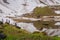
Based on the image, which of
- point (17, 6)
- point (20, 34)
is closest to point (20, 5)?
point (17, 6)

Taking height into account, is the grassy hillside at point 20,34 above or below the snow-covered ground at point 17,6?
below

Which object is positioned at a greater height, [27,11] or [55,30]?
[27,11]

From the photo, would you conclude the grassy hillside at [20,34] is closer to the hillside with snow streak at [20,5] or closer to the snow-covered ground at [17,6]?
the snow-covered ground at [17,6]

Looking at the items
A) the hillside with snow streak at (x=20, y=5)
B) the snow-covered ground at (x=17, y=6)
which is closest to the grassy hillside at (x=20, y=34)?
the snow-covered ground at (x=17, y=6)

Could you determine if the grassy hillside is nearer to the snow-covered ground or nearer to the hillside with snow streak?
the snow-covered ground

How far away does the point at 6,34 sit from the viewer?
4008mm

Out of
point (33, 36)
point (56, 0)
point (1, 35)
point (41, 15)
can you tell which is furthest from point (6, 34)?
point (56, 0)

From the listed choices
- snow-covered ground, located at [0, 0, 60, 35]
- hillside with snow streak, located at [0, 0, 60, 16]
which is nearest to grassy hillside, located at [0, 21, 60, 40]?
snow-covered ground, located at [0, 0, 60, 35]

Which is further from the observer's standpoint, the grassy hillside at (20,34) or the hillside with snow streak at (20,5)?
the hillside with snow streak at (20,5)

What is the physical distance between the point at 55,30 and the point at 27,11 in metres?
0.63

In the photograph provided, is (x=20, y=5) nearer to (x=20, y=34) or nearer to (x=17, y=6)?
(x=17, y=6)

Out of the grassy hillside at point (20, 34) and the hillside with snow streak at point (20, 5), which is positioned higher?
the hillside with snow streak at point (20, 5)

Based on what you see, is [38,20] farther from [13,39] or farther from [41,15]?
[13,39]

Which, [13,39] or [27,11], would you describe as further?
[27,11]
